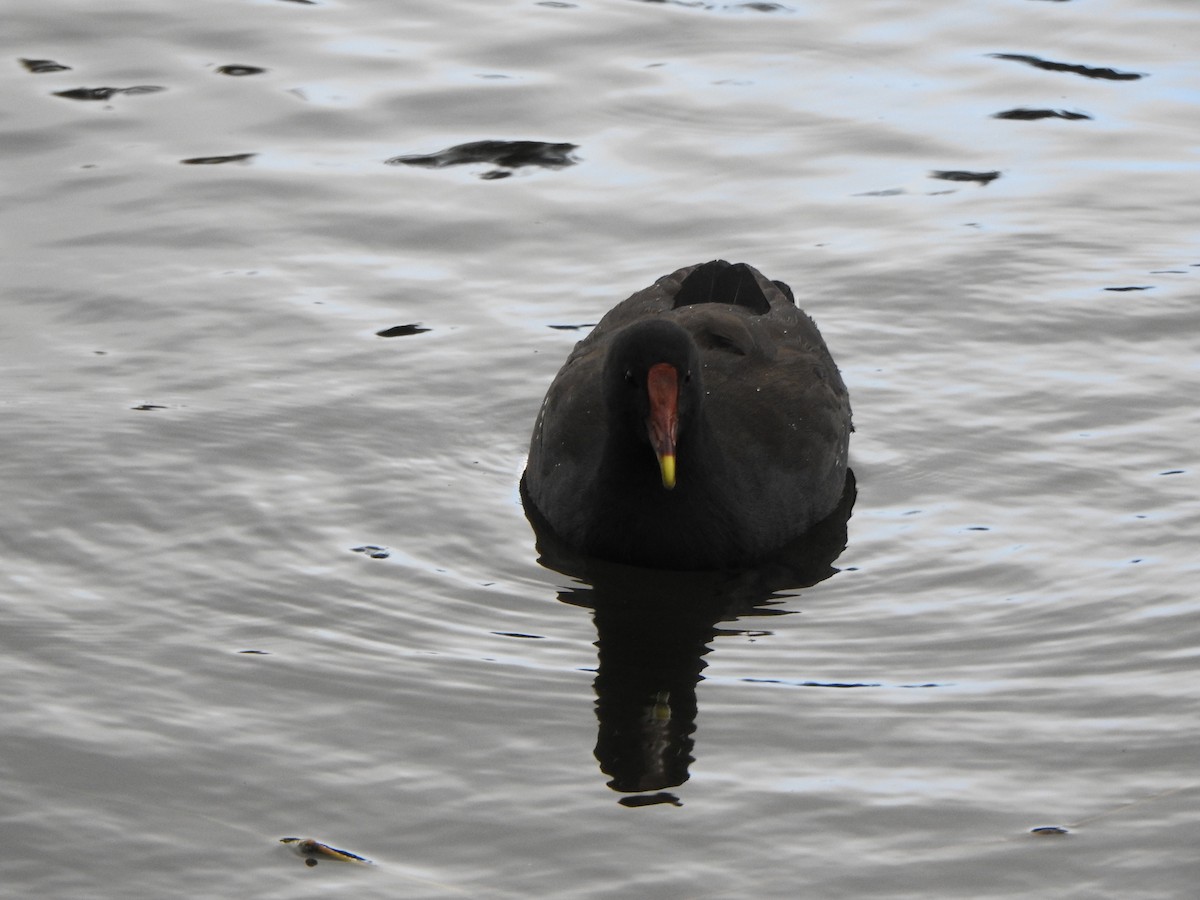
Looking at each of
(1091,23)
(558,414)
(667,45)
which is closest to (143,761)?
(558,414)

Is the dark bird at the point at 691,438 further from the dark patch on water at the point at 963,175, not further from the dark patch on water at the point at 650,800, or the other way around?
the dark patch on water at the point at 963,175

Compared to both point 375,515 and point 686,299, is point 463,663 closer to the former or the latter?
point 375,515

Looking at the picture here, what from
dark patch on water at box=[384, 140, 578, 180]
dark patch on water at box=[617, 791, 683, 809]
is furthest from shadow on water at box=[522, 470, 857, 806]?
dark patch on water at box=[384, 140, 578, 180]

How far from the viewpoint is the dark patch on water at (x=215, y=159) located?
39.6ft

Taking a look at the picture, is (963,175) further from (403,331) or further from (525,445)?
(525,445)

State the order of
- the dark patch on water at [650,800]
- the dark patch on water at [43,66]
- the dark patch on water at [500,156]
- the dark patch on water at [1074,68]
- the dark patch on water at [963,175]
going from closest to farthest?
the dark patch on water at [650,800] < the dark patch on water at [963,175] < the dark patch on water at [500,156] < the dark patch on water at [43,66] < the dark patch on water at [1074,68]

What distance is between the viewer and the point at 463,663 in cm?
701

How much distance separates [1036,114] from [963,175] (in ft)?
4.16

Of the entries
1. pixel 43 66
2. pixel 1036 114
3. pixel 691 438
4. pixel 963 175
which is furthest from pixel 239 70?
pixel 691 438

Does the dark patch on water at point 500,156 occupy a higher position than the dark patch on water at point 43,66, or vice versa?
the dark patch on water at point 43,66

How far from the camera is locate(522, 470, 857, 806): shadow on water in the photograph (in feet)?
21.3

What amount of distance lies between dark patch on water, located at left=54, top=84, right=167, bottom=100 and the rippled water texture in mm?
32

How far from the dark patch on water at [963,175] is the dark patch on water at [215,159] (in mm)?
4106

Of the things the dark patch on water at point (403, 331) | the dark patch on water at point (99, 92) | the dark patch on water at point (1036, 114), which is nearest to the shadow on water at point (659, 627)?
the dark patch on water at point (403, 331)
